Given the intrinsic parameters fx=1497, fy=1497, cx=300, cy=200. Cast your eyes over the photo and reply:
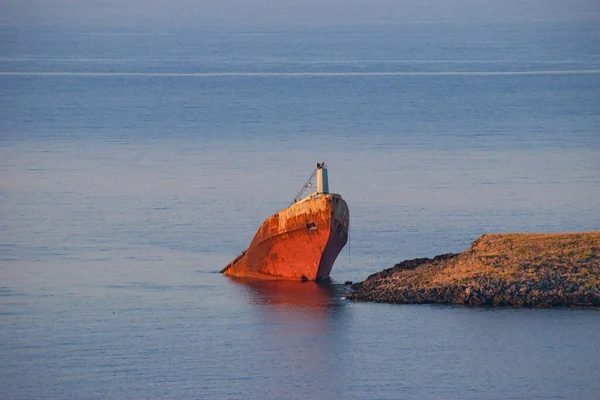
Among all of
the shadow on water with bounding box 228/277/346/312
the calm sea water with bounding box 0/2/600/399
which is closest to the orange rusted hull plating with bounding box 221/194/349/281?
the shadow on water with bounding box 228/277/346/312

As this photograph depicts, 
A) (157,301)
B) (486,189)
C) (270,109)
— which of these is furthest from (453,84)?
(157,301)

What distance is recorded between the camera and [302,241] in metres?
52.1

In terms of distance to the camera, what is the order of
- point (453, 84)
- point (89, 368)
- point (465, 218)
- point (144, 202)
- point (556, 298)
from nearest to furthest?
point (89, 368) < point (556, 298) < point (465, 218) < point (144, 202) < point (453, 84)

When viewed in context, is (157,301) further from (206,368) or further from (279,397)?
(279,397)

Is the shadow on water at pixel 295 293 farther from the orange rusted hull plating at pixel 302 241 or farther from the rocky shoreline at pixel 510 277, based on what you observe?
the rocky shoreline at pixel 510 277

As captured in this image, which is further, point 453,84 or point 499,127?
point 453,84

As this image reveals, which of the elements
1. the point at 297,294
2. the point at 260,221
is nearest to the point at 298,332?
the point at 297,294

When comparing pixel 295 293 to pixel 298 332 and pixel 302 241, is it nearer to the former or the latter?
pixel 302 241

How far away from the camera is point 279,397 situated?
4109cm

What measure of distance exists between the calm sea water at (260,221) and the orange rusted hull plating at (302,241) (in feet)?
3.15

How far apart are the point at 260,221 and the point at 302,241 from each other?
53.3 ft

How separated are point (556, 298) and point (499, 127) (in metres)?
71.3

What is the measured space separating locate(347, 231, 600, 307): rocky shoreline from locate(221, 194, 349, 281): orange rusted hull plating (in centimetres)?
248

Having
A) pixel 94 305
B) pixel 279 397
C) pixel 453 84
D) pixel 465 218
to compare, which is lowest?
pixel 279 397
